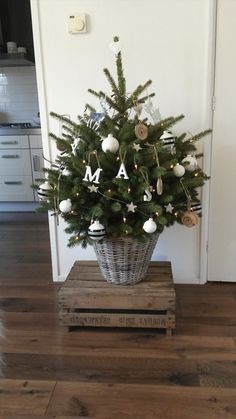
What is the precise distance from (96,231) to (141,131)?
455 mm

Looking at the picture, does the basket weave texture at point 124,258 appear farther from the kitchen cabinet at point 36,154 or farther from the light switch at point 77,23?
the kitchen cabinet at point 36,154

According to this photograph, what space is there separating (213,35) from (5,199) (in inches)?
112

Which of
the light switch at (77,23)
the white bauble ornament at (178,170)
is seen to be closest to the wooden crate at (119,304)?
the white bauble ornament at (178,170)

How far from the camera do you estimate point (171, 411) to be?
123 cm

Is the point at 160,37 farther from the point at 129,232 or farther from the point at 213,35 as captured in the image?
the point at 129,232

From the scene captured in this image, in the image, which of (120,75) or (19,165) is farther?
(19,165)

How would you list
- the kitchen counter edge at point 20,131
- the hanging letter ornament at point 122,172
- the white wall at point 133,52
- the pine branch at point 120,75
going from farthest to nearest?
the kitchen counter edge at point 20,131, the white wall at point 133,52, the pine branch at point 120,75, the hanging letter ornament at point 122,172

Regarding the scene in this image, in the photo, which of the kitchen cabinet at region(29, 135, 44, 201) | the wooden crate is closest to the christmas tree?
the wooden crate

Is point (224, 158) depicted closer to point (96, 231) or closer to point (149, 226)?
point (149, 226)

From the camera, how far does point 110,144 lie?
4.73ft

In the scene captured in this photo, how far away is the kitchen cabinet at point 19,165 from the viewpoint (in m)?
3.75

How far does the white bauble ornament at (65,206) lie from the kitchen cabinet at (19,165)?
7.62 ft

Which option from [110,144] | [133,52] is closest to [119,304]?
[110,144]

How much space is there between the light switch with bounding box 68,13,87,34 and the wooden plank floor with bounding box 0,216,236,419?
1.47 meters
